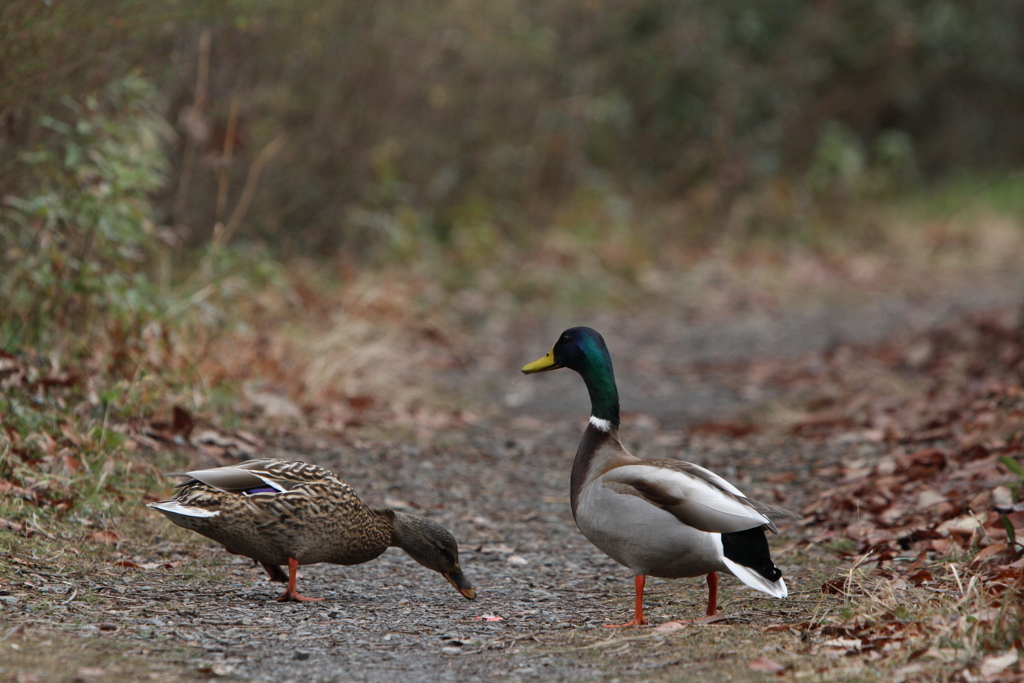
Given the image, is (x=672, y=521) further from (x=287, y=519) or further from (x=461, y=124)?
(x=461, y=124)

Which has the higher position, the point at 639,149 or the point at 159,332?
the point at 639,149

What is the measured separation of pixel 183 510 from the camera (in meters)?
3.75

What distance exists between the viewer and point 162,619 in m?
3.58

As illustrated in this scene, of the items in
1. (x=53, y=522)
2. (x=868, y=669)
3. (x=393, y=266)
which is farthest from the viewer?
(x=393, y=266)

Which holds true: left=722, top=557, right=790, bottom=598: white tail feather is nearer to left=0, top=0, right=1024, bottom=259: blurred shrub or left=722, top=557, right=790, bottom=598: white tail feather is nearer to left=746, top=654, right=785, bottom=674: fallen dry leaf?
left=746, top=654, right=785, bottom=674: fallen dry leaf

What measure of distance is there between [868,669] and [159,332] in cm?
431

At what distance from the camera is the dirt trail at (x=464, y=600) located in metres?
3.20

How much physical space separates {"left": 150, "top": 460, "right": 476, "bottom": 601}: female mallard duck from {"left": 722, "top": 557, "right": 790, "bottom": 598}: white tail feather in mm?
1073

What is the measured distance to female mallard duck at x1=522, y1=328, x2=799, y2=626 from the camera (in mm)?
3408

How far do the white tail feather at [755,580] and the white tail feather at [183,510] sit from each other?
167cm

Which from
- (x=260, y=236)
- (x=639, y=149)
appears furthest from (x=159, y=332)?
(x=639, y=149)

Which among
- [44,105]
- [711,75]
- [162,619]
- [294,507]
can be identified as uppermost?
[711,75]

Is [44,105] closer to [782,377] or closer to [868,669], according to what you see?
[868,669]

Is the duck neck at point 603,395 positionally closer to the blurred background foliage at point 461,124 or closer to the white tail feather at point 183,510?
the white tail feather at point 183,510
